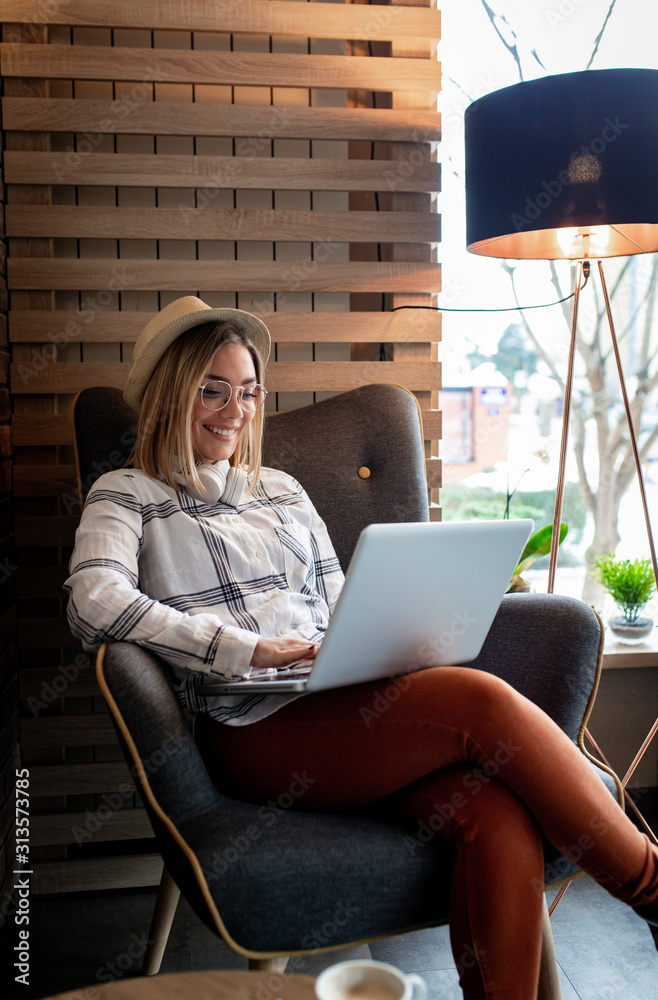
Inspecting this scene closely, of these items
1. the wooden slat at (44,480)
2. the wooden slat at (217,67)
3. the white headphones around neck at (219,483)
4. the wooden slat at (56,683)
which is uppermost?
the wooden slat at (217,67)

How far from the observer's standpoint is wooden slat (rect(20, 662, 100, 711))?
1.94 metres

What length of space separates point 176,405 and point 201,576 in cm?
33

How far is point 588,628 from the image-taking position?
1343 mm

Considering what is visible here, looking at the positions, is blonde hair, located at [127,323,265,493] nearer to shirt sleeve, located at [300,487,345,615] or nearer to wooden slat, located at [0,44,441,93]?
shirt sleeve, located at [300,487,345,615]

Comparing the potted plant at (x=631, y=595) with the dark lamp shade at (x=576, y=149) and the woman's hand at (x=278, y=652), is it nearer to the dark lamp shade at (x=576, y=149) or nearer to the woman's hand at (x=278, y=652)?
the dark lamp shade at (x=576, y=149)

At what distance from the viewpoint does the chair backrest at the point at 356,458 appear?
1778 mm

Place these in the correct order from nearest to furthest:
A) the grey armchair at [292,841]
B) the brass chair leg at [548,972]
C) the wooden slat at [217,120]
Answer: the grey armchair at [292,841] < the brass chair leg at [548,972] < the wooden slat at [217,120]

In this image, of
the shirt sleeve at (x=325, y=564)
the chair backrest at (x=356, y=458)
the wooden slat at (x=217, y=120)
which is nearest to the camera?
the shirt sleeve at (x=325, y=564)

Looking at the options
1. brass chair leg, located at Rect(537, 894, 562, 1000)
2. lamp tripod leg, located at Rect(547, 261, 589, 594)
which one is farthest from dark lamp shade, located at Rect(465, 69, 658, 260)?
brass chair leg, located at Rect(537, 894, 562, 1000)

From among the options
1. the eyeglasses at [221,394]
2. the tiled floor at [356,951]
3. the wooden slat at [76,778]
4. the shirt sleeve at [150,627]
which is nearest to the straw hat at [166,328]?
the eyeglasses at [221,394]

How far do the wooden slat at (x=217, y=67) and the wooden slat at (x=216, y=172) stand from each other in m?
0.18

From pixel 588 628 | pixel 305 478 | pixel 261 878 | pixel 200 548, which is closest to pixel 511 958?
pixel 261 878

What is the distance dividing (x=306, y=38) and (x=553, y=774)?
1807mm

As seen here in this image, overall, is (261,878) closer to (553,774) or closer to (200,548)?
(553,774)
